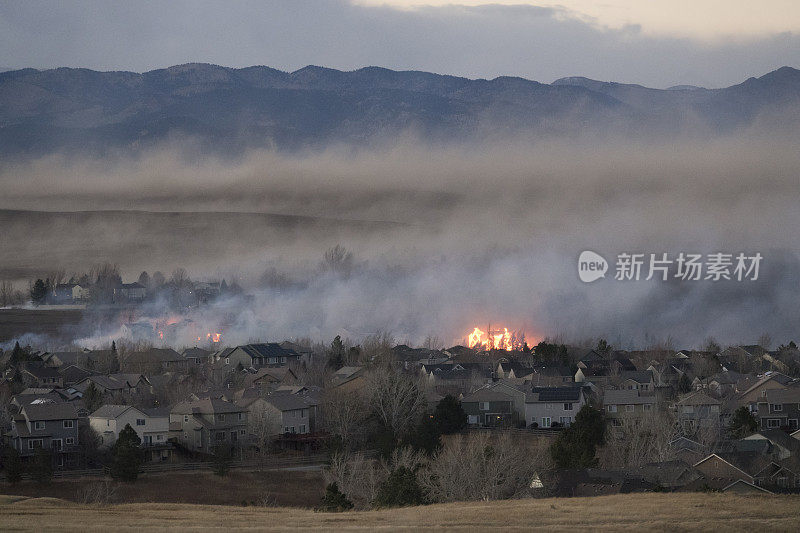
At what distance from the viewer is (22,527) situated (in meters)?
30.5

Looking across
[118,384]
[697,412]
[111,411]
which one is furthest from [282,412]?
[697,412]

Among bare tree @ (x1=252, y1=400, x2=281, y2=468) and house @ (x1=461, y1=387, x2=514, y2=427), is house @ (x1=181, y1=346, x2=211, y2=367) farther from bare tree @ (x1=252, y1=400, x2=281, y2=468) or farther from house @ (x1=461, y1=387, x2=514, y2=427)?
bare tree @ (x1=252, y1=400, x2=281, y2=468)

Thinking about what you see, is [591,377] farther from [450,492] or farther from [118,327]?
[118,327]

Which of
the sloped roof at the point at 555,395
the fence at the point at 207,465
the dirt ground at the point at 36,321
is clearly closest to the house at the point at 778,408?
the sloped roof at the point at 555,395

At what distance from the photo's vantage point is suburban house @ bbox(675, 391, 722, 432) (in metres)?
61.7

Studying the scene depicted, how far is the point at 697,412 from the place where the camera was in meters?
66.5

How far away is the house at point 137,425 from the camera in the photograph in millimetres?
60375

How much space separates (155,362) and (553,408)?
41.5m

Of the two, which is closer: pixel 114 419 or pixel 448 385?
pixel 114 419

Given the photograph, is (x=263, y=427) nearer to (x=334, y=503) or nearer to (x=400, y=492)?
(x=400, y=492)

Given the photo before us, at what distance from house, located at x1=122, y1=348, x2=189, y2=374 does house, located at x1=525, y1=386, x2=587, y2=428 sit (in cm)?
3678

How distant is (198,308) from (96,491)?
9748 centimetres

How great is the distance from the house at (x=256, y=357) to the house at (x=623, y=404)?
37.9m

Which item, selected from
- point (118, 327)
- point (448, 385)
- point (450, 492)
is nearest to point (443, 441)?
point (450, 492)
